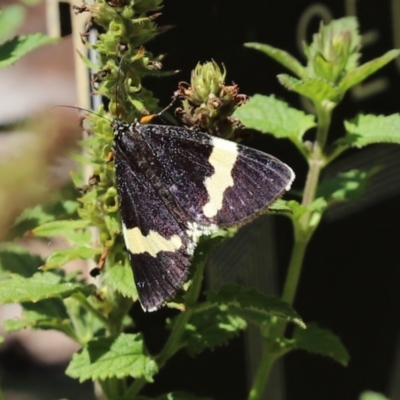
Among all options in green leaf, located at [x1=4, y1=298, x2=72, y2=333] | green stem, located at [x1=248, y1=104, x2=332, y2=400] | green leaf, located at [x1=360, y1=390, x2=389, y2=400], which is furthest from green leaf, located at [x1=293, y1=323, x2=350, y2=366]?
green leaf, located at [x1=360, y1=390, x2=389, y2=400]

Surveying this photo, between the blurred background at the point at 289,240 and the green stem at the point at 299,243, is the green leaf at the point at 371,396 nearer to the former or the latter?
the blurred background at the point at 289,240

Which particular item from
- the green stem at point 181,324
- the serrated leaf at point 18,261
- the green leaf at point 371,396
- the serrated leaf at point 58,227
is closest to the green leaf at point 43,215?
the serrated leaf at point 18,261

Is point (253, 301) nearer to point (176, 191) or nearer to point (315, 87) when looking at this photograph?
point (176, 191)

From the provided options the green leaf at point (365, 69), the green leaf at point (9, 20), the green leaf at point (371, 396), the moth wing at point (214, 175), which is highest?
the green leaf at point (9, 20)

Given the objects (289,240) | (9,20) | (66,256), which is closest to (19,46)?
(9,20)

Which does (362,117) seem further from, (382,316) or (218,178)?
(382,316)

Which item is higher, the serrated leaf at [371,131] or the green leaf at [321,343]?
the serrated leaf at [371,131]

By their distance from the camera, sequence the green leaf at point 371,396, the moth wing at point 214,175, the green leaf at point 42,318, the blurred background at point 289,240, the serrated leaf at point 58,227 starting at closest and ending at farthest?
the moth wing at point 214,175, the serrated leaf at point 58,227, the green leaf at point 42,318, the blurred background at point 289,240, the green leaf at point 371,396

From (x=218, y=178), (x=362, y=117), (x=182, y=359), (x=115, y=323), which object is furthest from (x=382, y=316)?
(x=218, y=178)
